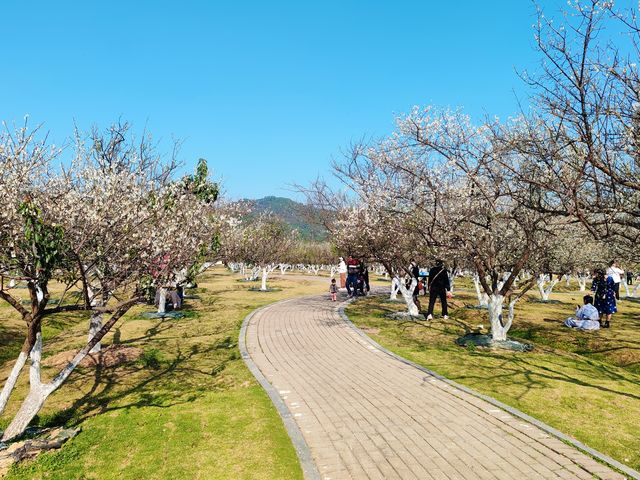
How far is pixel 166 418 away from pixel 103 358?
4.98 m

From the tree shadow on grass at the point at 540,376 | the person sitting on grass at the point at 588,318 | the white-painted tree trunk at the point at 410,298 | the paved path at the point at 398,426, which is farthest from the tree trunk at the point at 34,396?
the person sitting on grass at the point at 588,318

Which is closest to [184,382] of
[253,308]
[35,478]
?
[35,478]

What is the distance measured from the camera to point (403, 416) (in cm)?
832

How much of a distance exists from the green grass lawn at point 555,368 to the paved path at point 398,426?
82cm

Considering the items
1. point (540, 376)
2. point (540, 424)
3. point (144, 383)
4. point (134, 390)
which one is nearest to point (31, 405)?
point (134, 390)

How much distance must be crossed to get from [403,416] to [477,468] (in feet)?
6.90

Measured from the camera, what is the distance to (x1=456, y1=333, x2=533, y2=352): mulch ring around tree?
1369cm

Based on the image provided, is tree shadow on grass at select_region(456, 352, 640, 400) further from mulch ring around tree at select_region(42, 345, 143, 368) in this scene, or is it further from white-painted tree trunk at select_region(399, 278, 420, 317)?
mulch ring around tree at select_region(42, 345, 143, 368)

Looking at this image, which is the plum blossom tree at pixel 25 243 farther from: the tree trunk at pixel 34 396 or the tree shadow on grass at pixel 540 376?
the tree shadow on grass at pixel 540 376

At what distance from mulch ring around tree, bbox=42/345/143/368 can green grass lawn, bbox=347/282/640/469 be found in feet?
24.9

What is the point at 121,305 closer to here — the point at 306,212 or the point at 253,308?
the point at 253,308

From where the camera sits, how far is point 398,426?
7863 millimetres

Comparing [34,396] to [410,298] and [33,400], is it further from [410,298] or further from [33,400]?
[410,298]

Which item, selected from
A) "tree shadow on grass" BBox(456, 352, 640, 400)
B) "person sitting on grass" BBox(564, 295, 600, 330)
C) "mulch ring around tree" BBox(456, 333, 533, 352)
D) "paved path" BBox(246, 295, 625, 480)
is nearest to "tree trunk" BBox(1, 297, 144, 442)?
"paved path" BBox(246, 295, 625, 480)
